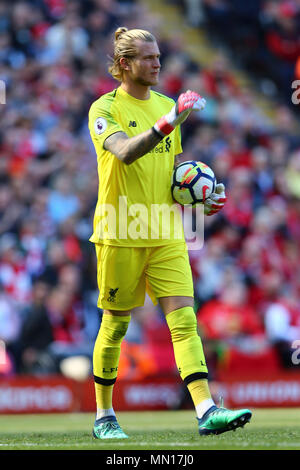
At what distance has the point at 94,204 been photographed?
42.8 ft

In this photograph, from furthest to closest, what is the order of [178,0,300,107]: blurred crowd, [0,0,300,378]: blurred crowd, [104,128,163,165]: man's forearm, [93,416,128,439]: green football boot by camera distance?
[178,0,300,107]: blurred crowd < [0,0,300,378]: blurred crowd < [93,416,128,439]: green football boot < [104,128,163,165]: man's forearm

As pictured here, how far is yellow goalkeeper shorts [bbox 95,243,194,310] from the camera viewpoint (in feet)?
19.9

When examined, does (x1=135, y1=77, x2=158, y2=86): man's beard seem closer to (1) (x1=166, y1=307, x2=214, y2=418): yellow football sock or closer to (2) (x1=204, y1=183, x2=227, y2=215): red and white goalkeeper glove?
(2) (x1=204, y1=183, x2=227, y2=215): red and white goalkeeper glove

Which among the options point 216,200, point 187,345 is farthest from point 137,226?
point 187,345

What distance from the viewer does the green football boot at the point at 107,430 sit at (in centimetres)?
616

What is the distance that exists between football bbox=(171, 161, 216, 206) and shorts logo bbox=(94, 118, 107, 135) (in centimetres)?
58

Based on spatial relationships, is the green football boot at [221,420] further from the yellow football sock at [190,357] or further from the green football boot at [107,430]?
the green football boot at [107,430]

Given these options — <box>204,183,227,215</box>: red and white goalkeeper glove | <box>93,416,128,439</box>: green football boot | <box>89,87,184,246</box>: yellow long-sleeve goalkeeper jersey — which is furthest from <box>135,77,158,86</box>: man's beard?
<box>93,416,128,439</box>: green football boot

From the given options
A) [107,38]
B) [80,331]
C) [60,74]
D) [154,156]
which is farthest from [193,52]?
[154,156]

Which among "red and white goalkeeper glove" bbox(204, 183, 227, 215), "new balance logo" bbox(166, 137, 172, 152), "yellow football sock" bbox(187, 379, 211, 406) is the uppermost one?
"new balance logo" bbox(166, 137, 172, 152)

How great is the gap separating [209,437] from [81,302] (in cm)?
646

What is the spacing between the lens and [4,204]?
1295cm

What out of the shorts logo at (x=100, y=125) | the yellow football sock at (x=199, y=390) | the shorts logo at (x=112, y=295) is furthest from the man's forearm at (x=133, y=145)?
the yellow football sock at (x=199, y=390)

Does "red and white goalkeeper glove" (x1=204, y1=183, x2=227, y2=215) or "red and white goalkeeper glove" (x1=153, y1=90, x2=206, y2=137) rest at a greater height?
"red and white goalkeeper glove" (x1=153, y1=90, x2=206, y2=137)
